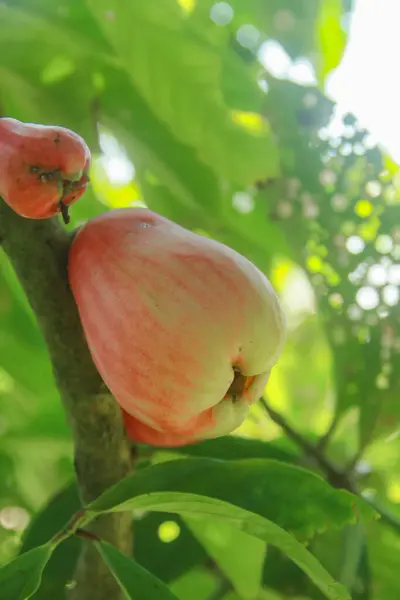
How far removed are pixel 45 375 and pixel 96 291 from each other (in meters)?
0.28

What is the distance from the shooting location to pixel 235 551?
1.26ft

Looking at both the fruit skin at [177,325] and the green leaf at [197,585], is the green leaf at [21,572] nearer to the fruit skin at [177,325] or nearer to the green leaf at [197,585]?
the fruit skin at [177,325]

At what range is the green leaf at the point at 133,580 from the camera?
0.96ft

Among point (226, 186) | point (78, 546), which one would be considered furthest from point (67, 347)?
point (226, 186)

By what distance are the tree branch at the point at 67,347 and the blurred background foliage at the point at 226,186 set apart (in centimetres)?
11

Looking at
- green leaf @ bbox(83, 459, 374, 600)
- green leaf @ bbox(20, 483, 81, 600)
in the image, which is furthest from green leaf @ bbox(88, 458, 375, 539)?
green leaf @ bbox(20, 483, 81, 600)

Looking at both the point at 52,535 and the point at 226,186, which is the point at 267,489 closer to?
the point at 52,535

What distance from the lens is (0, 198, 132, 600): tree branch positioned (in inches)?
12.4

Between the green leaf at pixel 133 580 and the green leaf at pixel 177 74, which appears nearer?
the green leaf at pixel 133 580

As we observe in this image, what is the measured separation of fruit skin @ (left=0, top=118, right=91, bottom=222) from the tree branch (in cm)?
3

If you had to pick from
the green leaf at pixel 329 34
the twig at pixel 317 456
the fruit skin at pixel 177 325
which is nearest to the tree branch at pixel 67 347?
the fruit skin at pixel 177 325

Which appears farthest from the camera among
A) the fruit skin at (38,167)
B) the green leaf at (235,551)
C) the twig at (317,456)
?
the twig at (317,456)

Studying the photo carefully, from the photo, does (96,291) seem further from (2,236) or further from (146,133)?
(146,133)

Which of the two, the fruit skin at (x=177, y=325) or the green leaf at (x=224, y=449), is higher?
the fruit skin at (x=177, y=325)
